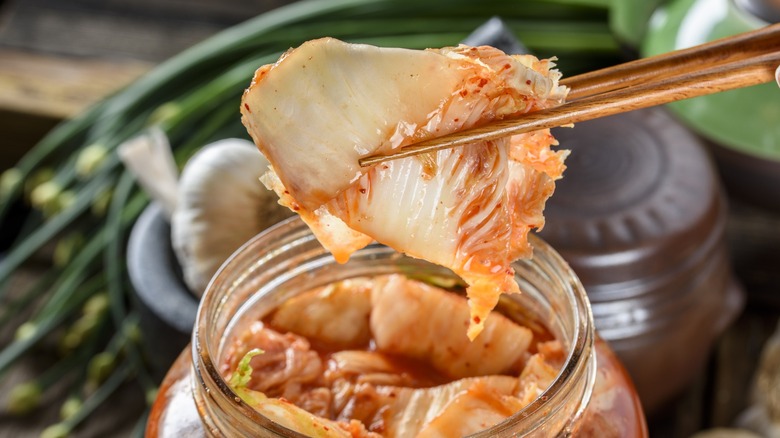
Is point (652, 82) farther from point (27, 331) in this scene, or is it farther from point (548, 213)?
point (27, 331)

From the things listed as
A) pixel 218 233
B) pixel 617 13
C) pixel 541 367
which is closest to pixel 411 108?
pixel 541 367

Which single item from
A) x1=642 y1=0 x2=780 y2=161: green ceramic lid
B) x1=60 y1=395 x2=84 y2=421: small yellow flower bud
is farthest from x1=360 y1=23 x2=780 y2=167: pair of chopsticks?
x1=60 y1=395 x2=84 y2=421: small yellow flower bud

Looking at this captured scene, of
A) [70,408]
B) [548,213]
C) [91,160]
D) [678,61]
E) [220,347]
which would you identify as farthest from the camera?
[91,160]

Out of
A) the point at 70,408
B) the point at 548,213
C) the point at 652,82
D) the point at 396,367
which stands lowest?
the point at 70,408

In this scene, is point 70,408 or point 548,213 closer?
point 548,213

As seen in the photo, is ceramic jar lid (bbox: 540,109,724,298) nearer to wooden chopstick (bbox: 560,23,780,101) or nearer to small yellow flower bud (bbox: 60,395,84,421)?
wooden chopstick (bbox: 560,23,780,101)

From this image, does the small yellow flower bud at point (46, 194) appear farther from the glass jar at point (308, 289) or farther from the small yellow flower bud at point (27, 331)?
the glass jar at point (308, 289)

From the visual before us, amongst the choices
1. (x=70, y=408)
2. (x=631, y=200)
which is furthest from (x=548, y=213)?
(x=70, y=408)

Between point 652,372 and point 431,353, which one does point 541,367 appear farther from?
point 652,372
